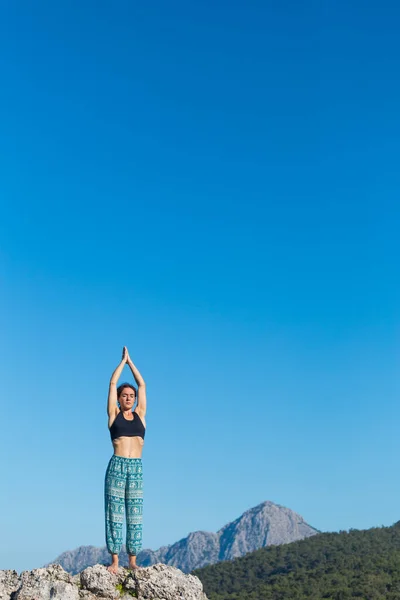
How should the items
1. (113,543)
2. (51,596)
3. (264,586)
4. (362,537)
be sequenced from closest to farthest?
(51,596) < (113,543) < (264,586) < (362,537)

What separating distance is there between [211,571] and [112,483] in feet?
352

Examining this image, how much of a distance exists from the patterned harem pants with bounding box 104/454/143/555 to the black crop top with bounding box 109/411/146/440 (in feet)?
1.52

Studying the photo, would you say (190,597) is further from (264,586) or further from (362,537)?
(362,537)

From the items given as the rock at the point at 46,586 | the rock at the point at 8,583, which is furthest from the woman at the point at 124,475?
the rock at the point at 8,583

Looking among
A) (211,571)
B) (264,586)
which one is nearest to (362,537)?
(211,571)

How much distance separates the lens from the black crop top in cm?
1405

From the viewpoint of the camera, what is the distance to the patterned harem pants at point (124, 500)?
1368 centimetres

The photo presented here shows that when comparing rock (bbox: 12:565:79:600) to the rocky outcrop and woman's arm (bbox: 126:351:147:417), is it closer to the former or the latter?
the rocky outcrop

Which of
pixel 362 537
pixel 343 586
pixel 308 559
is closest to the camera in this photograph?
pixel 343 586

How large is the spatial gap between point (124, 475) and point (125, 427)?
93 centimetres

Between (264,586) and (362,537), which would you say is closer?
(264,586)

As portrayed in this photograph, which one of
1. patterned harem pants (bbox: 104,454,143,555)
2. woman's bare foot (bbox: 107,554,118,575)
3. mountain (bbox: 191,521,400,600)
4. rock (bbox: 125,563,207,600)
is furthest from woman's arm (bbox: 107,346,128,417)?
mountain (bbox: 191,521,400,600)

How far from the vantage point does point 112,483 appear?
45.2 ft

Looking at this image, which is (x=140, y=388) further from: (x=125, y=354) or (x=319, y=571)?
(x=319, y=571)
